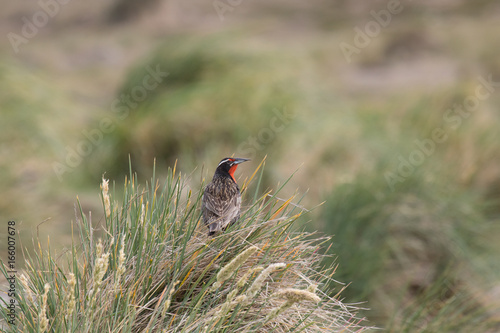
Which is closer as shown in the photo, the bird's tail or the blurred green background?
the bird's tail

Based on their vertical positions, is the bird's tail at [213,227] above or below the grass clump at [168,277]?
above

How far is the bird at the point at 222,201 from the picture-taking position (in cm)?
219

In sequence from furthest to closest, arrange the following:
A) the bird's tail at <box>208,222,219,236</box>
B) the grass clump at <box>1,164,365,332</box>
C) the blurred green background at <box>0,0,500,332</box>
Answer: the blurred green background at <box>0,0,500,332</box> < the bird's tail at <box>208,222,219,236</box> < the grass clump at <box>1,164,365,332</box>

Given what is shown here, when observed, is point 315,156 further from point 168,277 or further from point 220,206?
point 168,277

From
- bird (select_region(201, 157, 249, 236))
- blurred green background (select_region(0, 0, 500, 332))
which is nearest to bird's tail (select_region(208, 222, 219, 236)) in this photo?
bird (select_region(201, 157, 249, 236))

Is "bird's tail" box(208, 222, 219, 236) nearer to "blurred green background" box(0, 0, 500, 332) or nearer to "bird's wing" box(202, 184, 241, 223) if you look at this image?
"bird's wing" box(202, 184, 241, 223)

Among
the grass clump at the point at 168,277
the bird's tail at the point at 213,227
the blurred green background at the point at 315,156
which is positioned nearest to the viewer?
the grass clump at the point at 168,277

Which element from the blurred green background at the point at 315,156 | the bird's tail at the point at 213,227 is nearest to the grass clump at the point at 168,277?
the bird's tail at the point at 213,227

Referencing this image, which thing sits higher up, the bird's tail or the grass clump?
the bird's tail

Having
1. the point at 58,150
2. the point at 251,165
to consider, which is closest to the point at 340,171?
the point at 251,165

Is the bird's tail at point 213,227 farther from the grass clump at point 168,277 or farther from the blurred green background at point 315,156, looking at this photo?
the blurred green background at point 315,156

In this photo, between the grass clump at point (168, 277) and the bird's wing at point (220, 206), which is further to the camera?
the bird's wing at point (220, 206)

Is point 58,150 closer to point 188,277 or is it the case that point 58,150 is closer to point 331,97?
point 331,97

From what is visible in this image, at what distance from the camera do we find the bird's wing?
2.19 metres
